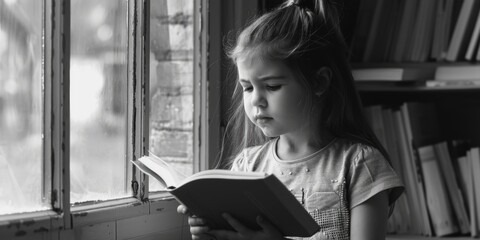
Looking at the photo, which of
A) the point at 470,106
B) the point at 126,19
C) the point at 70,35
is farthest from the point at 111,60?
the point at 470,106

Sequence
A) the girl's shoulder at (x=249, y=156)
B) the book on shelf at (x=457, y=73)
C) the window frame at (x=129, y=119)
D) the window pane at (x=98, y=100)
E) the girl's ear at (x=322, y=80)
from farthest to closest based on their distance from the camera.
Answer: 1. the book on shelf at (x=457, y=73)
2. the girl's shoulder at (x=249, y=156)
3. the girl's ear at (x=322, y=80)
4. the window pane at (x=98, y=100)
5. the window frame at (x=129, y=119)

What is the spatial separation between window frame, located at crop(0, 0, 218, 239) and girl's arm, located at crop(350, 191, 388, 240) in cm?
42

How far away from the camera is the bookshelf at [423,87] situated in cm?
193

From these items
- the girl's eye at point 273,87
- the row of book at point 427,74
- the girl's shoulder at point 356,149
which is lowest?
the girl's shoulder at point 356,149

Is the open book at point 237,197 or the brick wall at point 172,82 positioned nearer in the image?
the open book at point 237,197

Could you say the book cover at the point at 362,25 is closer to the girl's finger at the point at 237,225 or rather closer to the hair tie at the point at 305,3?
the hair tie at the point at 305,3

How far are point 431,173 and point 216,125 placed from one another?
0.60 meters

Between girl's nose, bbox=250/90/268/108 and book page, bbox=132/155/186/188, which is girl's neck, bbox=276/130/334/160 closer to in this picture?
girl's nose, bbox=250/90/268/108

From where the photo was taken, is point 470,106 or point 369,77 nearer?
point 369,77

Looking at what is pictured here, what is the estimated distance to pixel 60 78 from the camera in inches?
49.7

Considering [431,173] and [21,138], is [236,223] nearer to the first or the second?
[21,138]

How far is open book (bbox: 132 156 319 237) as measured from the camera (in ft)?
3.74

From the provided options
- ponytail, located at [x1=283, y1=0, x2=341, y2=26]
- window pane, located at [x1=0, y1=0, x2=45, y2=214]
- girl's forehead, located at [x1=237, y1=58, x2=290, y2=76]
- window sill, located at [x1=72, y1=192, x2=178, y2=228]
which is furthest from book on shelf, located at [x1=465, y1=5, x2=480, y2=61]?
window pane, located at [x1=0, y1=0, x2=45, y2=214]

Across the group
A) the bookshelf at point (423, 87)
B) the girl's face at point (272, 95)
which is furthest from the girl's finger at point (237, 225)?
the bookshelf at point (423, 87)
